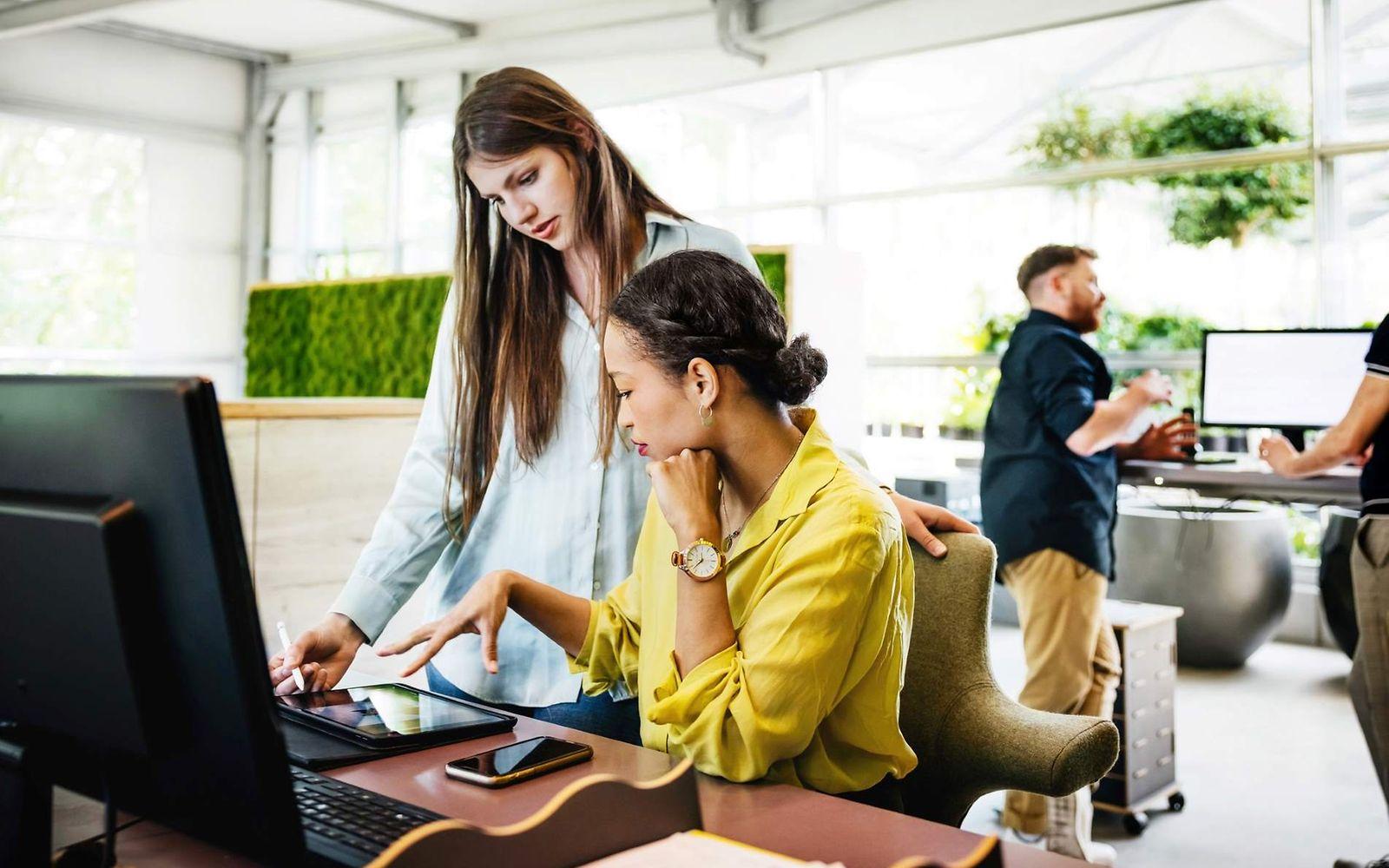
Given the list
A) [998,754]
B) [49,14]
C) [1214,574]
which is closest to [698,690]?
[998,754]

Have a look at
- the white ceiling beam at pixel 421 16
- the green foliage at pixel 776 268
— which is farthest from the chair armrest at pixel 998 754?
the white ceiling beam at pixel 421 16

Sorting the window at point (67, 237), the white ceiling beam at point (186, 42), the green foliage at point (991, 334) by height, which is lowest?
the green foliage at point (991, 334)

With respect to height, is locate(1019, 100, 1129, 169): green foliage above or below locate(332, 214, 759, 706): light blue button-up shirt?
above

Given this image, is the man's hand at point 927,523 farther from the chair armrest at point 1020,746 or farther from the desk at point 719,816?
the desk at point 719,816

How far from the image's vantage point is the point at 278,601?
10.6 feet

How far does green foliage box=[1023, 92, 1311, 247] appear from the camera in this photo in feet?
19.6

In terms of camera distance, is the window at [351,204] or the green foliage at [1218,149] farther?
the window at [351,204]

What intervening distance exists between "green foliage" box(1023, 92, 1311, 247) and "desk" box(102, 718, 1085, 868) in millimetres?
5743

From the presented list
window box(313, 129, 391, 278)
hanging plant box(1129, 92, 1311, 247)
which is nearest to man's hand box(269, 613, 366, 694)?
hanging plant box(1129, 92, 1311, 247)

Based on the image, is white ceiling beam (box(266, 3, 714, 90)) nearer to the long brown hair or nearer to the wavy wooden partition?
the long brown hair

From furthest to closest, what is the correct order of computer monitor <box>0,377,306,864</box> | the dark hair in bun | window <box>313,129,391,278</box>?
window <box>313,129,391,278</box> < the dark hair in bun < computer monitor <box>0,377,306,864</box>

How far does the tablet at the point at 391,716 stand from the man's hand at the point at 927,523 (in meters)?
0.64

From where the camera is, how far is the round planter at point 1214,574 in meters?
4.96

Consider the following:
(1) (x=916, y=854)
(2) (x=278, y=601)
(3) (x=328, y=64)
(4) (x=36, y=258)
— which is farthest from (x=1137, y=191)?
(4) (x=36, y=258)
